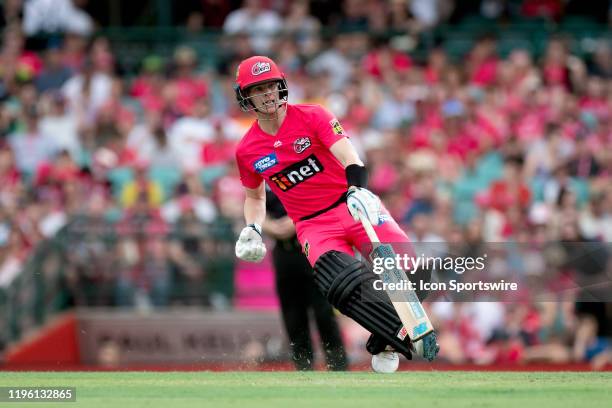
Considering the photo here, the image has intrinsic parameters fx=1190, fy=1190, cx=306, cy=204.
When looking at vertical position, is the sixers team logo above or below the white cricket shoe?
above

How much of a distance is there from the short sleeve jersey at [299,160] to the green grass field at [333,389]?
4.43 ft

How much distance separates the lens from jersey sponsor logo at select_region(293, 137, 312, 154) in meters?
8.86

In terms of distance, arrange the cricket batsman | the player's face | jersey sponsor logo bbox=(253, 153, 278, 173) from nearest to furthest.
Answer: the cricket batsman
the player's face
jersey sponsor logo bbox=(253, 153, 278, 173)

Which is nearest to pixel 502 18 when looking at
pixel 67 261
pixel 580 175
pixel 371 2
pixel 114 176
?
pixel 371 2

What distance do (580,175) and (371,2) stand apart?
15.9ft

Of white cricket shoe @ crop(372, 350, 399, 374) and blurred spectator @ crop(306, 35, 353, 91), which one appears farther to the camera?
blurred spectator @ crop(306, 35, 353, 91)

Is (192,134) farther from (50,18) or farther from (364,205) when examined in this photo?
(364,205)

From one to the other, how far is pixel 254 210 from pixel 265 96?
1.03 metres

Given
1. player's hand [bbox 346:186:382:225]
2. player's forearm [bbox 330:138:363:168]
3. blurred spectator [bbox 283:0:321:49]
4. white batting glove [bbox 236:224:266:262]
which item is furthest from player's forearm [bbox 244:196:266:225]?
blurred spectator [bbox 283:0:321:49]

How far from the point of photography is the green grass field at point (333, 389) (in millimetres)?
7109

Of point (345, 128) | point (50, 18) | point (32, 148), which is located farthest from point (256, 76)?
point (50, 18)

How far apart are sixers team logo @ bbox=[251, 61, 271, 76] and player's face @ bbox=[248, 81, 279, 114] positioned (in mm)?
96

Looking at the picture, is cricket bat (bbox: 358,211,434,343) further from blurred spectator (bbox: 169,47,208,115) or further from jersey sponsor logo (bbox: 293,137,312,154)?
blurred spectator (bbox: 169,47,208,115)

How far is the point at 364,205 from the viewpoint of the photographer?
26.7 feet
